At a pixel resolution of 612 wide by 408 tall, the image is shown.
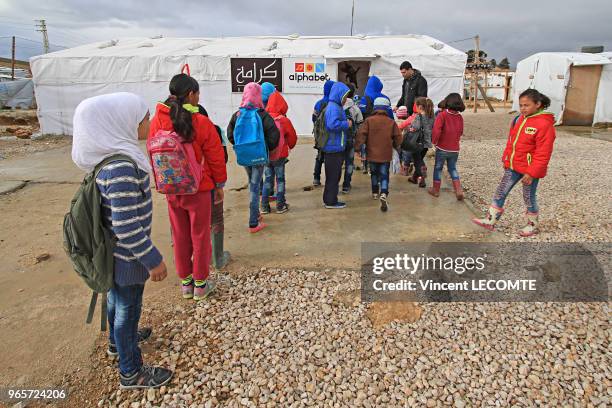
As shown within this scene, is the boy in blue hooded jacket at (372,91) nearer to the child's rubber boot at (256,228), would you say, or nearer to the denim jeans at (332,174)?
the denim jeans at (332,174)

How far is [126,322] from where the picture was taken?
200 cm

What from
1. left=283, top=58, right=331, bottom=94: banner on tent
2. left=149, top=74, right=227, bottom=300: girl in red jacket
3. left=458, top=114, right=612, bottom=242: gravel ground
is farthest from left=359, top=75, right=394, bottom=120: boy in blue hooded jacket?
left=283, top=58, right=331, bottom=94: banner on tent

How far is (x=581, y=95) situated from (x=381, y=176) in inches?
496

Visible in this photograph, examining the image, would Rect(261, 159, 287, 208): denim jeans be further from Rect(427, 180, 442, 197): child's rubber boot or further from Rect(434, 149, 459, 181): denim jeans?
Rect(427, 180, 442, 197): child's rubber boot

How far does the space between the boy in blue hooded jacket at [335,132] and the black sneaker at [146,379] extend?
314cm

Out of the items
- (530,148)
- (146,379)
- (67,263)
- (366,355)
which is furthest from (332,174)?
(146,379)

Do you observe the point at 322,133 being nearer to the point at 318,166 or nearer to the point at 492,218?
the point at 318,166

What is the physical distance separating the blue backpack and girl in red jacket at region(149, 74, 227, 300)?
852 mm

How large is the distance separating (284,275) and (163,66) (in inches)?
370

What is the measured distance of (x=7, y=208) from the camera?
5.12 m

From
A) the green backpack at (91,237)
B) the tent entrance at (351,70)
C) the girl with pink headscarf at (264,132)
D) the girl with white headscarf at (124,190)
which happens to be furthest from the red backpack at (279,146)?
the tent entrance at (351,70)

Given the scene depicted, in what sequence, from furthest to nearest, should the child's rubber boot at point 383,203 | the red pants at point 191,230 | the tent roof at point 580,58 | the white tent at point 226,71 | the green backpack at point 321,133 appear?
the tent roof at point 580,58
the white tent at point 226,71
the child's rubber boot at point 383,203
the green backpack at point 321,133
the red pants at point 191,230

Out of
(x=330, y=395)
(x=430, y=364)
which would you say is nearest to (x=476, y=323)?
(x=430, y=364)

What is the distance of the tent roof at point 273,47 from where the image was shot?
416 inches
